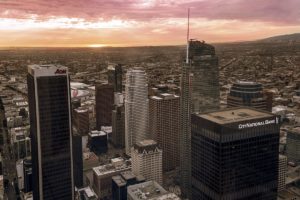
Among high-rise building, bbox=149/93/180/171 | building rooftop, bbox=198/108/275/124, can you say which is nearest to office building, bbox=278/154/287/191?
high-rise building, bbox=149/93/180/171

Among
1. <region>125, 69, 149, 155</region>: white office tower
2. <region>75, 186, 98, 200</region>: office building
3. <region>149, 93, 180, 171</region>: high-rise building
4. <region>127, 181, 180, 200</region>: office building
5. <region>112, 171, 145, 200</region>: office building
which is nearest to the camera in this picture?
<region>127, 181, 180, 200</region>: office building

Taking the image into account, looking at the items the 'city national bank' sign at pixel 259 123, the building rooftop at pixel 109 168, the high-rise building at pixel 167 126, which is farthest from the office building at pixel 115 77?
the 'city national bank' sign at pixel 259 123

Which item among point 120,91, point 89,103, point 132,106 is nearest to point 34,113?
point 132,106

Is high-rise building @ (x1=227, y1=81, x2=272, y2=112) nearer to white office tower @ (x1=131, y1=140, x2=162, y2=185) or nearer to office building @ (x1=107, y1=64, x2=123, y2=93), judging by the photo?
white office tower @ (x1=131, y1=140, x2=162, y2=185)

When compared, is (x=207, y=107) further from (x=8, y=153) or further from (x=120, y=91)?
(x=120, y=91)

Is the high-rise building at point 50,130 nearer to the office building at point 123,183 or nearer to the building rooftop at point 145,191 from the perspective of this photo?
the building rooftop at point 145,191
